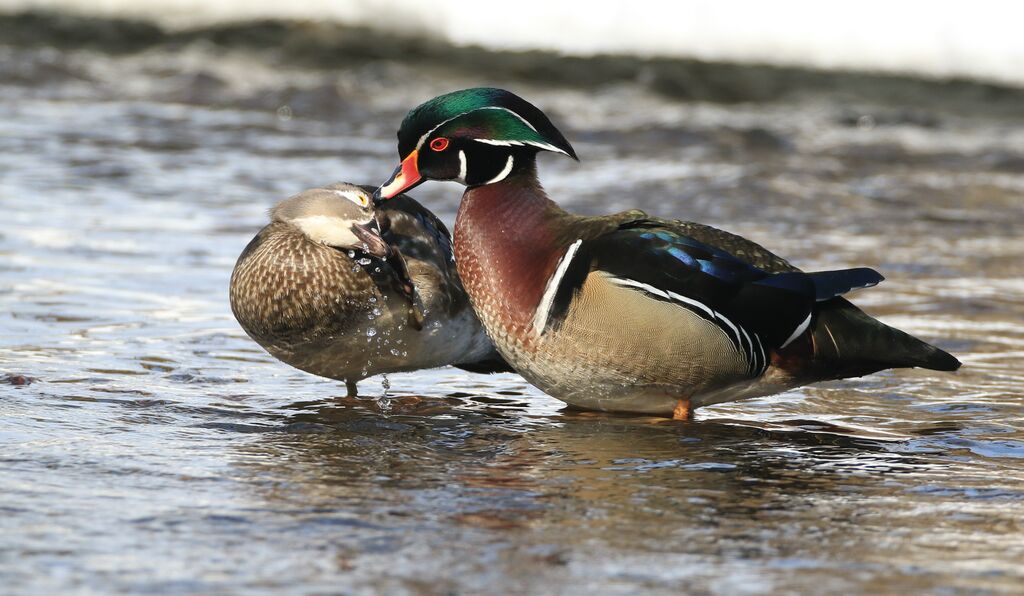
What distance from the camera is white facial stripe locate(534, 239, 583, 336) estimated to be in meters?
4.64

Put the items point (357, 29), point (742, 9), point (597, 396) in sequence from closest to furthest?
point (597, 396), point (742, 9), point (357, 29)

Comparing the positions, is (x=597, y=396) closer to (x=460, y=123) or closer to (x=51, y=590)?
(x=460, y=123)

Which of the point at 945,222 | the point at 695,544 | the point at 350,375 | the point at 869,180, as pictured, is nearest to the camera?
the point at 695,544

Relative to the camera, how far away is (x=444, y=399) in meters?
5.22

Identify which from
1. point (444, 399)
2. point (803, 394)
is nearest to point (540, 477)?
point (444, 399)

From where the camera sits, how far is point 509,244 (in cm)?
477

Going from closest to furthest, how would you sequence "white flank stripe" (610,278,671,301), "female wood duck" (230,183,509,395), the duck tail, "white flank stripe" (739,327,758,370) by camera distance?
"white flank stripe" (610,278,671,301), "white flank stripe" (739,327,758,370), the duck tail, "female wood duck" (230,183,509,395)

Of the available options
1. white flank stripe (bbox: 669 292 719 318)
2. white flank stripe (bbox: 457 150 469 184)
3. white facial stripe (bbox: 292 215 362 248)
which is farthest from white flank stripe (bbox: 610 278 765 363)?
white facial stripe (bbox: 292 215 362 248)

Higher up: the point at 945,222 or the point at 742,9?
the point at 742,9

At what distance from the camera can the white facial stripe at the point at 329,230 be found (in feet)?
16.7

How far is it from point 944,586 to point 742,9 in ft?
29.3

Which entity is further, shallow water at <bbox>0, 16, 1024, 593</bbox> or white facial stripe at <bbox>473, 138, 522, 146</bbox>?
white facial stripe at <bbox>473, 138, 522, 146</bbox>

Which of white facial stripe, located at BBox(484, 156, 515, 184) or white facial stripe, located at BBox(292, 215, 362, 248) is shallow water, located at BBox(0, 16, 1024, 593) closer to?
white facial stripe, located at BBox(292, 215, 362, 248)

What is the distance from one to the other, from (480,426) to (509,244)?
0.58 meters
